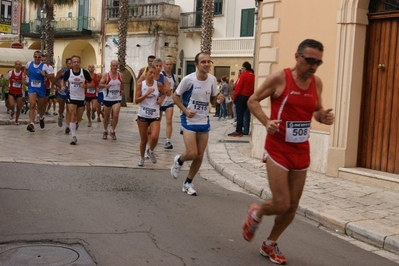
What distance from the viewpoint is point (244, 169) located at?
10656mm

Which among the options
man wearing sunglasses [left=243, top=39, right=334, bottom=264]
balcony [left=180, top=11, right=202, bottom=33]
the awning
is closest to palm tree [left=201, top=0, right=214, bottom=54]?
balcony [left=180, top=11, right=202, bottom=33]

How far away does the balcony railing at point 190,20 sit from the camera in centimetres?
3928

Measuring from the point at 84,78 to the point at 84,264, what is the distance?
9.53 meters

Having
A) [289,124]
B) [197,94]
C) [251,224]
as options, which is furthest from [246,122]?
[289,124]

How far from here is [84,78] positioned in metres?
14.0

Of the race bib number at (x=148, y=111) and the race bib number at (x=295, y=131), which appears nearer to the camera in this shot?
the race bib number at (x=295, y=131)

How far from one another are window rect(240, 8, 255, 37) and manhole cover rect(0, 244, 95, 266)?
104 ft

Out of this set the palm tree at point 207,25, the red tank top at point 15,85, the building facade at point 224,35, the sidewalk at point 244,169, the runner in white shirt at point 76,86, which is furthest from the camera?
the building facade at point 224,35

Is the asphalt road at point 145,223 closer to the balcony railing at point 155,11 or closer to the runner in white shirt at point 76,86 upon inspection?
the runner in white shirt at point 76,86

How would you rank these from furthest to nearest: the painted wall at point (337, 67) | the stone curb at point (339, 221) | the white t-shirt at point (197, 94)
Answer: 1. the painted wall at point (337, 67)
2. the white t-shirt at point (197, 94)
3. the stone curb at point (339, 221)

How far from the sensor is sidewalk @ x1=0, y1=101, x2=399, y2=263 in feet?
22.7

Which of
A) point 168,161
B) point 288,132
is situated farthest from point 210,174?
point 288,132

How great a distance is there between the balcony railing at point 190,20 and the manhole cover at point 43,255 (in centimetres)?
3445

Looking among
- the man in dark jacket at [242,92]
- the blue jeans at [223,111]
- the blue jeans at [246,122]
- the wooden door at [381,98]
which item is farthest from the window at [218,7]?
the wooden door at [381,98]
